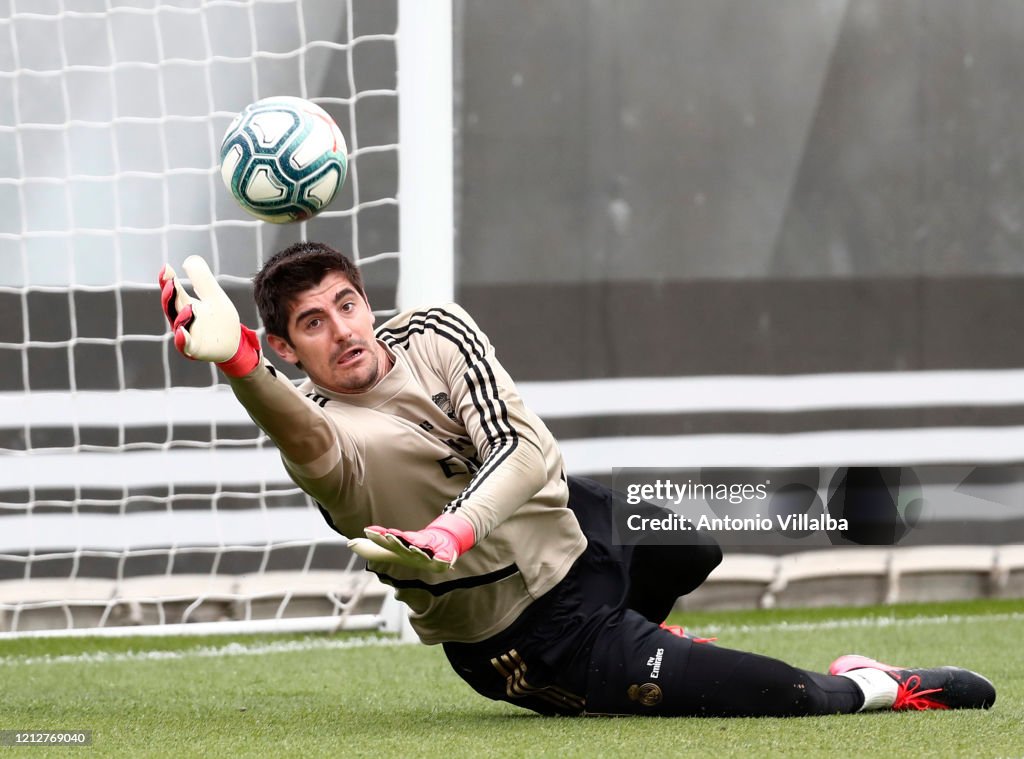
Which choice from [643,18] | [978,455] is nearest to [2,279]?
[643,18]

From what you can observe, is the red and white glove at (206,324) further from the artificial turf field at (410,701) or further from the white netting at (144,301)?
the white netting at (144,301)

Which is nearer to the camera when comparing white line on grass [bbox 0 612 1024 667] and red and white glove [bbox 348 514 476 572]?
red and white glove [bbox 348 514 476 572]

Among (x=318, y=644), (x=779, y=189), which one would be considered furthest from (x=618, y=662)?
(x=779, y=189)

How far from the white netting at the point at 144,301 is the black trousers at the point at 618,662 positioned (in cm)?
241

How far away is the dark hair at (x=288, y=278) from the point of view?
130 inches

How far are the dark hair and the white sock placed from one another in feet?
5.05

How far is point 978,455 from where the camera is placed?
6.66 m

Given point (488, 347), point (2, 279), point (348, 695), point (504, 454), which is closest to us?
point (504, 454)

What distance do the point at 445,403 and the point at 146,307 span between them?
8.90 ft

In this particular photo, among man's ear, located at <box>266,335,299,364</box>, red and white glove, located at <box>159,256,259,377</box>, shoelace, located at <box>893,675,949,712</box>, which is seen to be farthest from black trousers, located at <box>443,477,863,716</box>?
red and white glove, located at <box>159,256,259,377</box>

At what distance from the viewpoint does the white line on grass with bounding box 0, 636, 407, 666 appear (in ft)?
16.6

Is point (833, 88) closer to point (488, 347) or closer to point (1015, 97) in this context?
point (1015, 97)

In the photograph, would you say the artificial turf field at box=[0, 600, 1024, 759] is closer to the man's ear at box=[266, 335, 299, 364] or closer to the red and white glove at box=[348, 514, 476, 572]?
the red and white glove at box=[348, 514, 476, 572]

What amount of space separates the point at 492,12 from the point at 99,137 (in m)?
1.81
